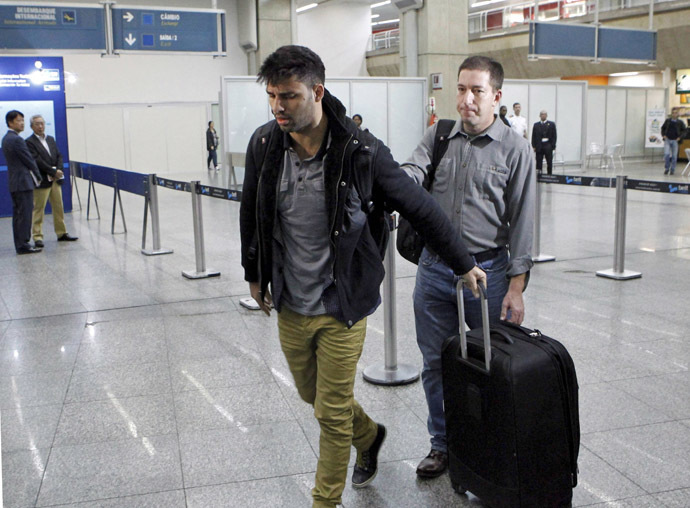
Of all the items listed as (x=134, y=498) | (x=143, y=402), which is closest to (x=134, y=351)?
(x=143, y=402)

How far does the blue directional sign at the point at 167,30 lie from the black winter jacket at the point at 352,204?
421 inches

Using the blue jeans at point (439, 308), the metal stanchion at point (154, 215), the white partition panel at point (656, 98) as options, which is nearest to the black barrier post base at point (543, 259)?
the metal stanchion at point (154, 215)

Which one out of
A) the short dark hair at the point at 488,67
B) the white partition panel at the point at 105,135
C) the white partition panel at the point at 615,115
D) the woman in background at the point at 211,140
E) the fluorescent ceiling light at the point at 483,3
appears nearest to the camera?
the short dark hair at the point at 488,67

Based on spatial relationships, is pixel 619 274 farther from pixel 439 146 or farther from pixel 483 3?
pixel 483 3

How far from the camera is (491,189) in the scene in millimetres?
2824

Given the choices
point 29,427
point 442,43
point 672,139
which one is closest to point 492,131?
point 29,427

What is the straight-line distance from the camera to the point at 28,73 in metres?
12.3

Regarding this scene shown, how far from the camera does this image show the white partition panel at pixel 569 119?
→ 20906 mm

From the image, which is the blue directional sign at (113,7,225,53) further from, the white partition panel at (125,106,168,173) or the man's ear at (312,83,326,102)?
the white partition panel at (125,106,168,173)

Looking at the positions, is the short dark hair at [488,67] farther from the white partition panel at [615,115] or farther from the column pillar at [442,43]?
the white partition panel at [615,115]

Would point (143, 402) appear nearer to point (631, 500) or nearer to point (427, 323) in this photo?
point (427, 323)

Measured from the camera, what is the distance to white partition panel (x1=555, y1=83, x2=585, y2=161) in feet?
68.6

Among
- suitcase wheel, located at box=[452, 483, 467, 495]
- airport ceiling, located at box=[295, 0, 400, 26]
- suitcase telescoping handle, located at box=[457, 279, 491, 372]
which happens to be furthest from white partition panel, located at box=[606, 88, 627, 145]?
suitcase telescoping handle, located at box=[457, 279, 491, 372]

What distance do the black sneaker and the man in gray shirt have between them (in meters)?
0.48
